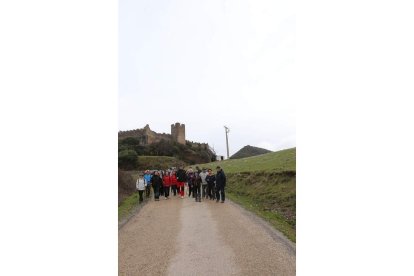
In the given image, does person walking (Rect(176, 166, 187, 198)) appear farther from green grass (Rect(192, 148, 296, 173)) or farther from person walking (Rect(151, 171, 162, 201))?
green grass (Rect(192, 148, 296, 173))

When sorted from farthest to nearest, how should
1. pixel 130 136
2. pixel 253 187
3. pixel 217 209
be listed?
pixel 130 136, pixel 253 187, pixel 217 209

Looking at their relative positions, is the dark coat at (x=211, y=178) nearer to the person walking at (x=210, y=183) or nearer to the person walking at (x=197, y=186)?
the person walking at (x=210, y=183)

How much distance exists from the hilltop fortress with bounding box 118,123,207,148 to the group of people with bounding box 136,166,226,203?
40945mm

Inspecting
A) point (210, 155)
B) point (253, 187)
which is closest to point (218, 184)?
point (253, 187)

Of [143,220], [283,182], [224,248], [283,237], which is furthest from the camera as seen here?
Answer: [283,182]

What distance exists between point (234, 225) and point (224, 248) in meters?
2.53

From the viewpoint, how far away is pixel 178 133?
6575cm

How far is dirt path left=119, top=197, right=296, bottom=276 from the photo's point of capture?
288 inches

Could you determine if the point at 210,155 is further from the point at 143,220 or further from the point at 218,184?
the point at 143,220

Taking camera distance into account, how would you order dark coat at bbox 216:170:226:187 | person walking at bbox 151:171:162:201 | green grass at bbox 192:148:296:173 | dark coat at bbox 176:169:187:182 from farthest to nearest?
green grass at bbox 192:148:296:173 < dark coat at bbox 176:169:187:182 < person walking at bbox 151:171:162:201 < dark coat at bbox 216:170:226:187

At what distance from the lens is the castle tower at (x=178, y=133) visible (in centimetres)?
6556

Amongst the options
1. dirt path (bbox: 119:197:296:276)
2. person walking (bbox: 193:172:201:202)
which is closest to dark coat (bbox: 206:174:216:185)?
person walking (bbox: 193:172:201:202)

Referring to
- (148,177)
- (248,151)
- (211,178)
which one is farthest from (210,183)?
(248,151)

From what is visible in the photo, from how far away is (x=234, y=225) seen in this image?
11117 millimetres
